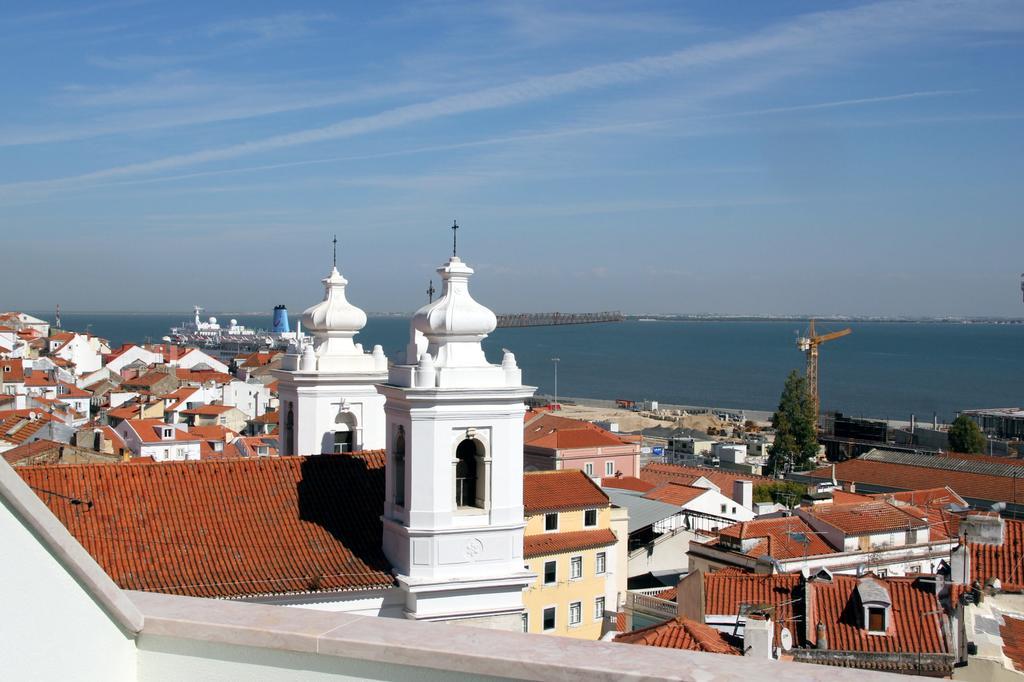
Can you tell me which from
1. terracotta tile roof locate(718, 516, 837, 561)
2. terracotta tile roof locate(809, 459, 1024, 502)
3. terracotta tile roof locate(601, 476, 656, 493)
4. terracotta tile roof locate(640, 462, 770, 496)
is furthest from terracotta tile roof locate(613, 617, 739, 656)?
terracotta tile roof locate(809, 459, 1024, 502)

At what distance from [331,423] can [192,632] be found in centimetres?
1135

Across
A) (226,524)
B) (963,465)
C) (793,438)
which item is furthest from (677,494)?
(793,438)

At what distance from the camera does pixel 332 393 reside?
46.9 ft

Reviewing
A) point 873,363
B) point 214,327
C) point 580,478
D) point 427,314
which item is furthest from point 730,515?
point 873,363

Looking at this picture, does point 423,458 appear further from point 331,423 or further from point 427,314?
point 331,423

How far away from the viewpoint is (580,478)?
A: 24422 millimetres

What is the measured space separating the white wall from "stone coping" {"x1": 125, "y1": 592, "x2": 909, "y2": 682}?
0.14m

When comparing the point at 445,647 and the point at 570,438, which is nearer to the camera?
the point at 445,647

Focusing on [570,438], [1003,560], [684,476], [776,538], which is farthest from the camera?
[570,438]

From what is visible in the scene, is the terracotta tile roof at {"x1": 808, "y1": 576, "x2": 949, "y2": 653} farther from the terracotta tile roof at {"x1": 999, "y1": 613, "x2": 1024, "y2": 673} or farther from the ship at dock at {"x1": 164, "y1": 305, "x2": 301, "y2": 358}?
the ship at dock at {"x1": 164, "y1": 305, "x2": 301, "y2": 358}

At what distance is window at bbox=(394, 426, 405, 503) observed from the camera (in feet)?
36.8

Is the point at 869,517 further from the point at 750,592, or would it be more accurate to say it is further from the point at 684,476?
the point at 684,476

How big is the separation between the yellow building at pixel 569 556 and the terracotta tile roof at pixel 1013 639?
9.57 meters

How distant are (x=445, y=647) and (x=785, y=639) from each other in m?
11.7
